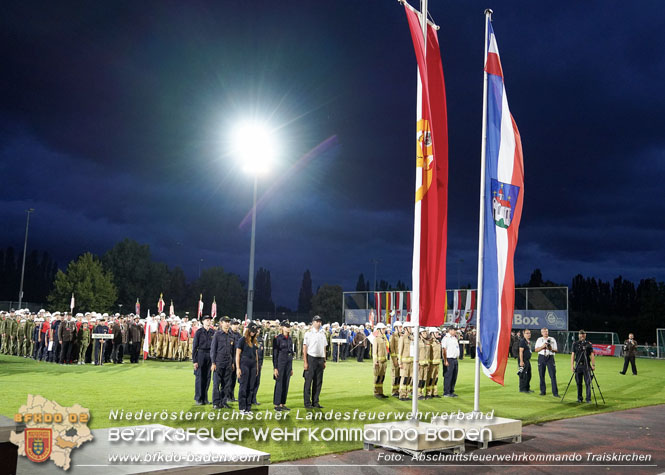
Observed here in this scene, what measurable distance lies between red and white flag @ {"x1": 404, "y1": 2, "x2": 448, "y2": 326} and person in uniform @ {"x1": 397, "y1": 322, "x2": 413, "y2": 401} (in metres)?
7.40

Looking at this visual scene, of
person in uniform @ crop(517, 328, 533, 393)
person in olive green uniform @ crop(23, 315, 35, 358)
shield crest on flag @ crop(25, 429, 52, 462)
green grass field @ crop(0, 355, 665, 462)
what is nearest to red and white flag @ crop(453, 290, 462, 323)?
green grass field @ crop(0, 355, 665, 462)

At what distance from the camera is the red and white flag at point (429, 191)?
8961 mm

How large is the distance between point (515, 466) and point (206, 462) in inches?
237

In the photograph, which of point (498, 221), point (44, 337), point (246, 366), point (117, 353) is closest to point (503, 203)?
point (498, 221)

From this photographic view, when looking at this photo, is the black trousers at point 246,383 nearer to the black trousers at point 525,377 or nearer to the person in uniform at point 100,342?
the black trousers at point 525,377

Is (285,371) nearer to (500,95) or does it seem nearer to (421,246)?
(421,246)

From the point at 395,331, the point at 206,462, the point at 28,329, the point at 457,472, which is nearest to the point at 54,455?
the point at 206,462

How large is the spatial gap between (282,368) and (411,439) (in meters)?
4.72

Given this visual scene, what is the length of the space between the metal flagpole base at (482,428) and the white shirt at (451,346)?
7.15 m

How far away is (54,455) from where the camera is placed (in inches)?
147

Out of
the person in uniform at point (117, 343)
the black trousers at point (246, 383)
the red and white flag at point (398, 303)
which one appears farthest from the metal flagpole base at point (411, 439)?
the red and white flag at point (398, 303)

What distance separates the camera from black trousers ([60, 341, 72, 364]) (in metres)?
25.3

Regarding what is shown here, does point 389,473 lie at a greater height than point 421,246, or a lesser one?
lesser

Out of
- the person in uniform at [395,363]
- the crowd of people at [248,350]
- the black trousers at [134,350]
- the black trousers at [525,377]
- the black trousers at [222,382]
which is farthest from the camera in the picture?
the black trousers at [134,350]
